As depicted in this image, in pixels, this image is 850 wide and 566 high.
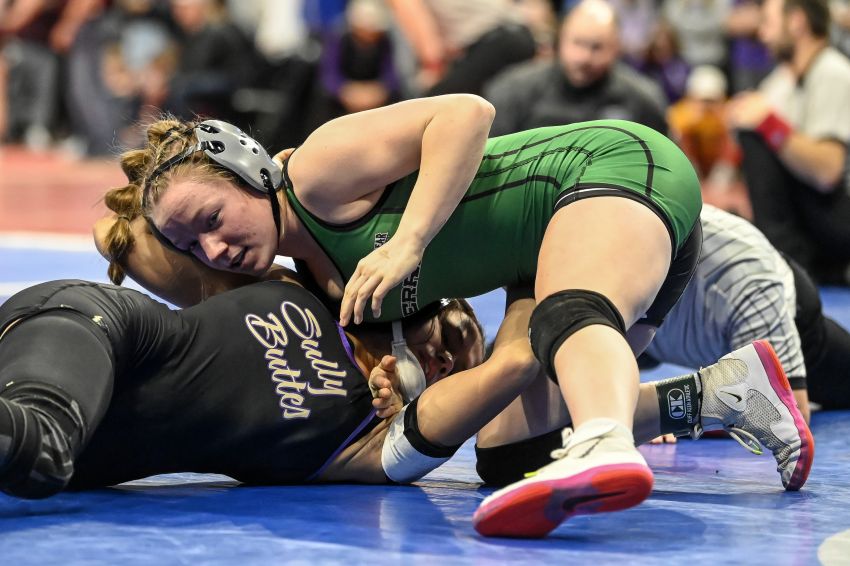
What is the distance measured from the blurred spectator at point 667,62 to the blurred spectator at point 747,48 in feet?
1.28

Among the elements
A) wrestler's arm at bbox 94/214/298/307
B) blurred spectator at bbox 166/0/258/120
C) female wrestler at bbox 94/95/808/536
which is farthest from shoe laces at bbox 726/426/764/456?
blurred spectator at bbox 166/0/258/120

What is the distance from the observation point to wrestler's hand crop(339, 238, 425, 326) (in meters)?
2.58

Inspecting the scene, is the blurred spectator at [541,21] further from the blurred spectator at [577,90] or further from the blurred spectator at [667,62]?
the blurred spectator at [577,90]

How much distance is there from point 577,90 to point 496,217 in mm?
4038

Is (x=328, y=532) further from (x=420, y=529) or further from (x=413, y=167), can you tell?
(x=413, y=167)

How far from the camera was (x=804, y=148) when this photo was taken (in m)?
5.89

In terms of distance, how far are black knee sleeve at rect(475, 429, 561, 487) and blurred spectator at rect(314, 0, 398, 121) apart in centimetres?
797

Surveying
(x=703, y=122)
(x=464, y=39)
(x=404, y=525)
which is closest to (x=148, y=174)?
(x=404, y=525)

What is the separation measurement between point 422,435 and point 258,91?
30.9 feet

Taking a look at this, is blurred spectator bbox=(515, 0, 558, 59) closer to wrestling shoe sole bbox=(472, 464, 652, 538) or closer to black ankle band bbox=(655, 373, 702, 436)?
black ankle band bbox=(655, 373, 702, 436)

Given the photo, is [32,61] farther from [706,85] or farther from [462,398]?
[462,398]

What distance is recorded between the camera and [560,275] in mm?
2510

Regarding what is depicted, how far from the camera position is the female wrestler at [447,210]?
253 cm

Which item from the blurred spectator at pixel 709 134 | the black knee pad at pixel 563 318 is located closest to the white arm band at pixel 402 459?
the black knee pad at pixel 563 318
